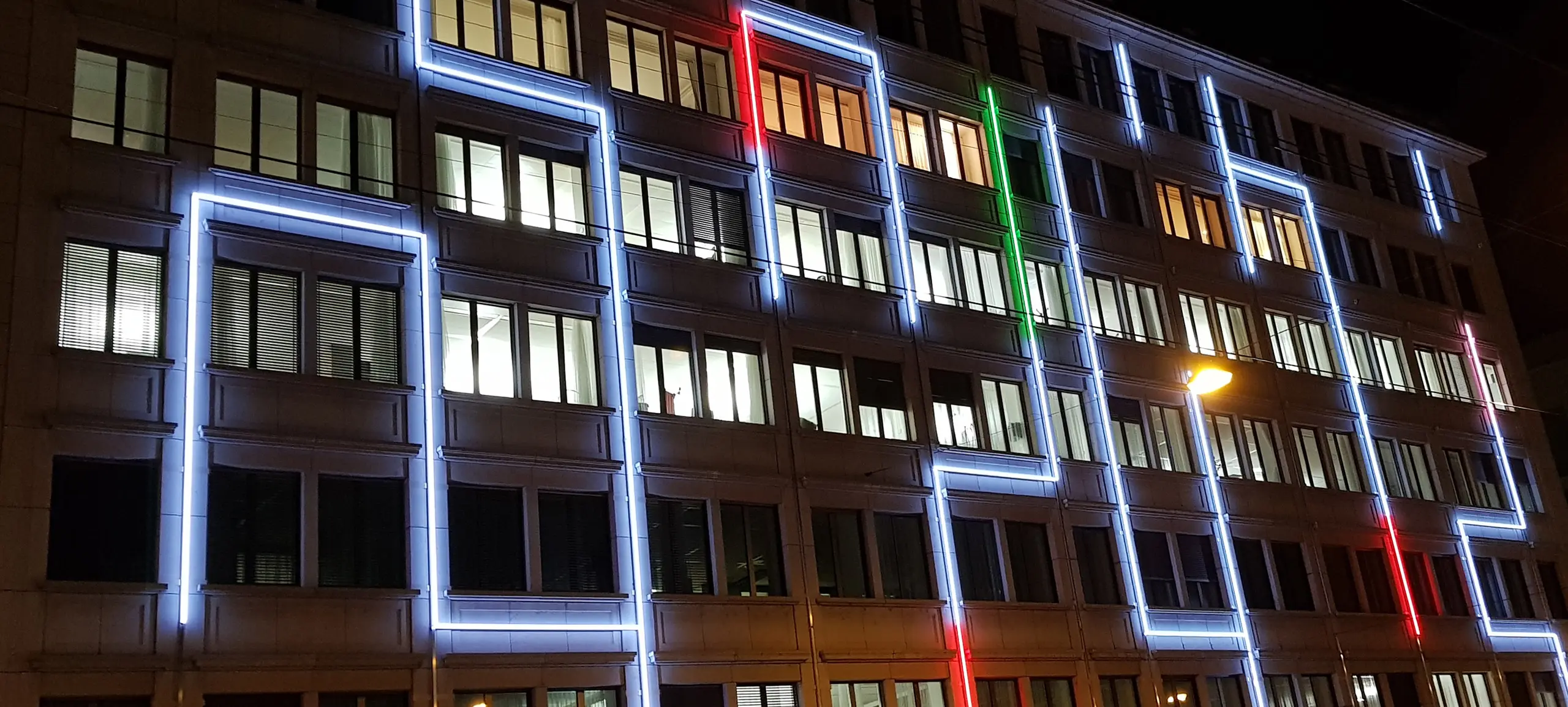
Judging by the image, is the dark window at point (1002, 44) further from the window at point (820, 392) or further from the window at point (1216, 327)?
the window at point (820, 392)

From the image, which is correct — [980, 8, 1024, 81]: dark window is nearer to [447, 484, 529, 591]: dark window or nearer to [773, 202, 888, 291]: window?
[773, 202, 888, 291]: window

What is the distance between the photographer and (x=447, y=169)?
25.3m

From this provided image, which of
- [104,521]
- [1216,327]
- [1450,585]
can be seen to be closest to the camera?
[104,521]

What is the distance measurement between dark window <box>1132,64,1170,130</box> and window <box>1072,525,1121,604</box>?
44.7 ft

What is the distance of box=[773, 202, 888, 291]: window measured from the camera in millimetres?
29672

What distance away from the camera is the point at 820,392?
2853 cm

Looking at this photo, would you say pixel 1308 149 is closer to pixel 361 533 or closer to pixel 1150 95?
pixel 1150 95

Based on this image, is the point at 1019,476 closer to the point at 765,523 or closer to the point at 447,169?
the point at 765,523

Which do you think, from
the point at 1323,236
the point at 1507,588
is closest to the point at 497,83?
the point at 1323,236

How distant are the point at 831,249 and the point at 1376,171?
25178mm

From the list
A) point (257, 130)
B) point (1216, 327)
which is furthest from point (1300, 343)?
point (257, 130)

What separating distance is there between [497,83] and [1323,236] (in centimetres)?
2842

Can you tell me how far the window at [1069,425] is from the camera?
105 ft

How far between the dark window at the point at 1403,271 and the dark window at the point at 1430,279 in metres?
0.35
